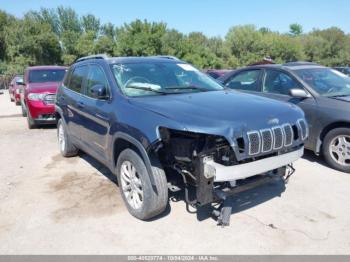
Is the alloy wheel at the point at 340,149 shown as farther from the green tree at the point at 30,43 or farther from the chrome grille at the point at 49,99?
the green tree at the point at 30,43

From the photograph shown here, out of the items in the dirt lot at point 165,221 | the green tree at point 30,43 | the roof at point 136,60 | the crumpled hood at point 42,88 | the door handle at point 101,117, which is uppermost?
the green tree at point 30,43

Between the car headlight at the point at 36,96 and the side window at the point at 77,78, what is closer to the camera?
the side window at the point at 77,78

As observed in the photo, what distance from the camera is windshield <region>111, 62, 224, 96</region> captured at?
453 centimetres

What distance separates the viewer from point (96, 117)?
480cm

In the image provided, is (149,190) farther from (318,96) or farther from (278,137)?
(318,96)

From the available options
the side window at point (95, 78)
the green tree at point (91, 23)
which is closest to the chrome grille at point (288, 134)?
the side window at point (95, 78)

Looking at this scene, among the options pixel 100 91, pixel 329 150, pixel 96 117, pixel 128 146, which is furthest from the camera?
pixel 329 150

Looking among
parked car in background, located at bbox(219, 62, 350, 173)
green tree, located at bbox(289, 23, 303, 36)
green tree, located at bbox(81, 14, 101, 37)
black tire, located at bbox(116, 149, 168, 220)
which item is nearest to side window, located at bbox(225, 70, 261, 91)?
parked car in background, located at bbox(219, 62, 350, 173)

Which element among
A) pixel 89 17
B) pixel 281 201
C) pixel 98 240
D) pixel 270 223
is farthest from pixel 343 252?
pixel 89 17

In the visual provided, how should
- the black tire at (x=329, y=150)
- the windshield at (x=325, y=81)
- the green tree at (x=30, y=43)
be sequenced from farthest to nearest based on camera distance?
1. the green tree at (x=30, y=43)
2. the windshield at (x=325, y=81)
3. the black tire at (x=329, y=150)

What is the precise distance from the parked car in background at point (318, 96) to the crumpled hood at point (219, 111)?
182cm

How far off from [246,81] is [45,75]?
21.0ft

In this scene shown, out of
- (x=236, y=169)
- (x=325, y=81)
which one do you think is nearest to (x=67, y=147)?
(x=236, y=169)

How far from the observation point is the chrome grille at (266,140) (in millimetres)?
3602
